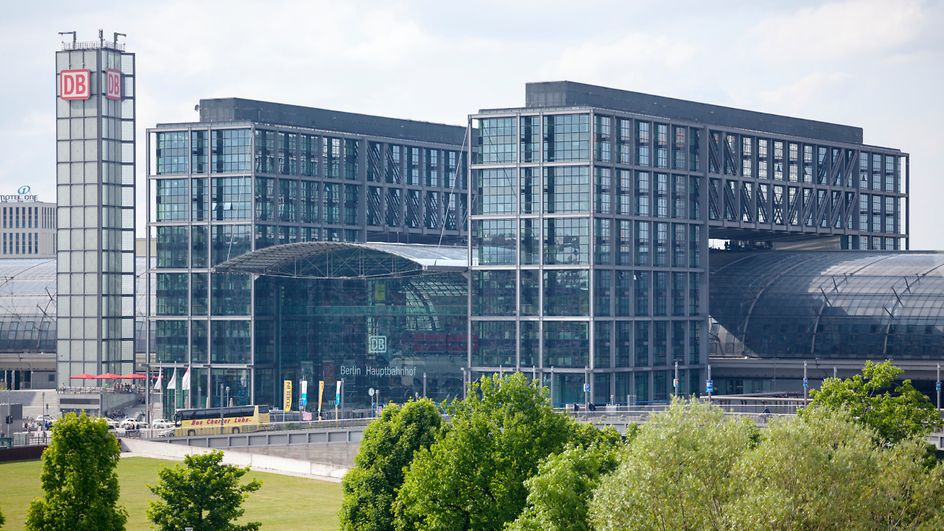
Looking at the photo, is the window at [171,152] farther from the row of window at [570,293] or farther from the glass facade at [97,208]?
the row of window at [570,293]

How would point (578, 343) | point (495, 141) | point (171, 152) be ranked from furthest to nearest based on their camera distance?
1. point (171, 152)
2. point (495, 141)
3. point (578, 343)

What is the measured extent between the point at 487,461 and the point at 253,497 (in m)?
38.9

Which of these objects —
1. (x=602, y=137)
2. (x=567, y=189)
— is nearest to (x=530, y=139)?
(x=567, y=189)

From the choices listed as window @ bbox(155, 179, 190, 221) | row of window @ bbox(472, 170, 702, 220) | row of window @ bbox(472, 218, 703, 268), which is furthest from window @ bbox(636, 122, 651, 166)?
window @ bbox(155, 179, 190, 221)

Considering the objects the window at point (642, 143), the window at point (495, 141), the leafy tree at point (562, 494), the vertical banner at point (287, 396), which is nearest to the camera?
the leafy tree at point (562, 494)

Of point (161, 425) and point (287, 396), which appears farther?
point (287, 396)

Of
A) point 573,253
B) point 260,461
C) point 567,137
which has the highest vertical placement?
point 567,137

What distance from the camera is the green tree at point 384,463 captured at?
306 ft

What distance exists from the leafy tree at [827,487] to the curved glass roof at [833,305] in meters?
106

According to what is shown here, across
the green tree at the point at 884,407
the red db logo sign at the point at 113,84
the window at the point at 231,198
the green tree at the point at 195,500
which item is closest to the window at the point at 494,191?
the window at the point at 231,198

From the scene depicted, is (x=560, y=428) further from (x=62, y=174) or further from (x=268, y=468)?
(x=62, y=174)

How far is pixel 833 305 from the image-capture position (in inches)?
7180

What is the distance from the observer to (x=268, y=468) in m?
137

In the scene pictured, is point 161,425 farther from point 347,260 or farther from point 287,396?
point 347,260
